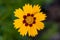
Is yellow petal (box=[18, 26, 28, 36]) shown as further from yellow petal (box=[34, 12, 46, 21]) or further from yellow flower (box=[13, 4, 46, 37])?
yellow petal (box=[34, 12, 46, 21])

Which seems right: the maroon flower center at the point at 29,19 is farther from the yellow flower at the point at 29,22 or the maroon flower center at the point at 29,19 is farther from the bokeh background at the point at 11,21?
the bokeh background at the point at 11,21

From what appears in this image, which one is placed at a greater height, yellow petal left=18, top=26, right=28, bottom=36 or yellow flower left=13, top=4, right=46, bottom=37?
yellow flower left=13, top=4, right=46, bottom=37

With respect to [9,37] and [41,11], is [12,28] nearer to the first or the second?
[9,37]

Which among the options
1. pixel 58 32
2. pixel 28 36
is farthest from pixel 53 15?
pixel 28 36

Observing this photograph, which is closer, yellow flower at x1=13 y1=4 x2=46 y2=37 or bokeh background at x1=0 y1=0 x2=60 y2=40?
yellow flower at x1=13 y1=4 x2=46 y2=37

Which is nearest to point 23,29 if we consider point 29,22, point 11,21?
point 29,22

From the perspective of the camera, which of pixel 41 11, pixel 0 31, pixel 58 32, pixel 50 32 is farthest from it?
pixel 58 32

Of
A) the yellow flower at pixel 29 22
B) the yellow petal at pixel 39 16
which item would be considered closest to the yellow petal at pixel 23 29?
the yellow flower at pixel 29 22

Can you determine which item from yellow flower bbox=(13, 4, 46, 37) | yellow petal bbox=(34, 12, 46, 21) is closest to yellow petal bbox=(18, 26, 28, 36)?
yellow flower bbox=(13, 4, 46, 37)
